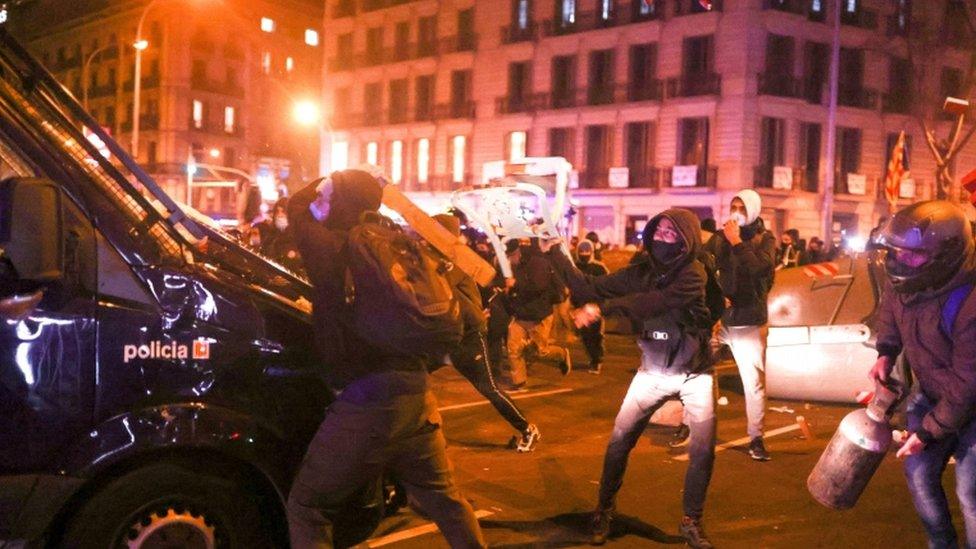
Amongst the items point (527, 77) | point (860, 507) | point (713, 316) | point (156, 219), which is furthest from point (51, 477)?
point (527, 77)

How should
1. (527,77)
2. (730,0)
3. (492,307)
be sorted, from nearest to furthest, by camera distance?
(492,307)
(730,0)
(527,77)

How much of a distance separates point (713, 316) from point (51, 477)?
136 inches

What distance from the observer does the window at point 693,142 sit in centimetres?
3791

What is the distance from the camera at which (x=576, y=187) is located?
135ft

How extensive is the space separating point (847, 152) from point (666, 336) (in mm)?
36650

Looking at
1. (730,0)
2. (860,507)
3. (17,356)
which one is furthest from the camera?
(730,0)

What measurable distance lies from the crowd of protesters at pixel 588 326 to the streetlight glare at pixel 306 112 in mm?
53731

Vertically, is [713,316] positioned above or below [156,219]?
below

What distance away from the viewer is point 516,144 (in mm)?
44094

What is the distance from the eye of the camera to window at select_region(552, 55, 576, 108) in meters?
42.2

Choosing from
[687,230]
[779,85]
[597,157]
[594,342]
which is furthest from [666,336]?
[597,157]

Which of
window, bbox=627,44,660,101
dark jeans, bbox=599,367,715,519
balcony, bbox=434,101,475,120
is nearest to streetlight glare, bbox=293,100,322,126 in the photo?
balcony, bbox=434,101,475,120

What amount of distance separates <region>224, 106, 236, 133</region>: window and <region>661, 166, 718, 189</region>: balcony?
36.2 m

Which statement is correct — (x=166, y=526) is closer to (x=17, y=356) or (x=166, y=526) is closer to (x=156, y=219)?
(x=17, y=356)
